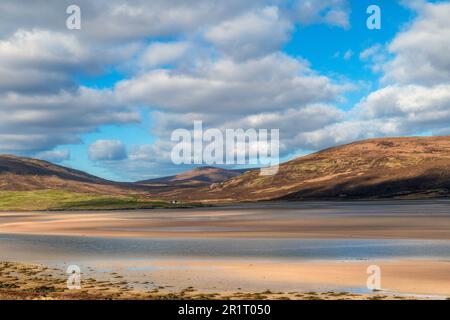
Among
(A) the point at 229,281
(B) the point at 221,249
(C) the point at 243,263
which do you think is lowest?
(A) the point at 229,281

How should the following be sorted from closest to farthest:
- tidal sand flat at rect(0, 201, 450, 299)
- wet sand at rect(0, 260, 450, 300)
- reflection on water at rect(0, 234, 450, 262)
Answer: wet sand at rect(0, 260, 450, 300) → tidal sand flat at rect(0, 201, 450, 299) → reflection on water at rect(0, 234, 450, 262)

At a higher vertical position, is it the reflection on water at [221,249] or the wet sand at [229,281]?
the reflection on water at [221,249]

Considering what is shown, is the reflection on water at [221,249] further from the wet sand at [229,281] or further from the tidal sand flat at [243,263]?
the wet sand at [229,281]

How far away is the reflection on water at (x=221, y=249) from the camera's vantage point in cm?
4262

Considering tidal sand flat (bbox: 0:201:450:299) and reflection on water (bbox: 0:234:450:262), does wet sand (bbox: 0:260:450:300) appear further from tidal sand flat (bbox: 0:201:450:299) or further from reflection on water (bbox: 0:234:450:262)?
reflection on water (bbox: 0:234:450:262)

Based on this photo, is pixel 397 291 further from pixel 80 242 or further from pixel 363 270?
pixel 80 242

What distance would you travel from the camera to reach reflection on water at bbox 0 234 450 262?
42625 mm

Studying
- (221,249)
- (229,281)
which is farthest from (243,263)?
(221,249)

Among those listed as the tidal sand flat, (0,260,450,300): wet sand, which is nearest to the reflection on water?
the tidal sand flat

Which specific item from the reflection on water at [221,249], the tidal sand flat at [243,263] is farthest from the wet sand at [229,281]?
the reflection on water at [221,249]

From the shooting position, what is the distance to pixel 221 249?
47.9 m

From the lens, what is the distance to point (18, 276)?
3403 centimetres

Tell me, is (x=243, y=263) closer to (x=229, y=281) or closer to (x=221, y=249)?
(x=229, y=281)

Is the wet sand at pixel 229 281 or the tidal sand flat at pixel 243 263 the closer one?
the wet sand at pixel 229 281
